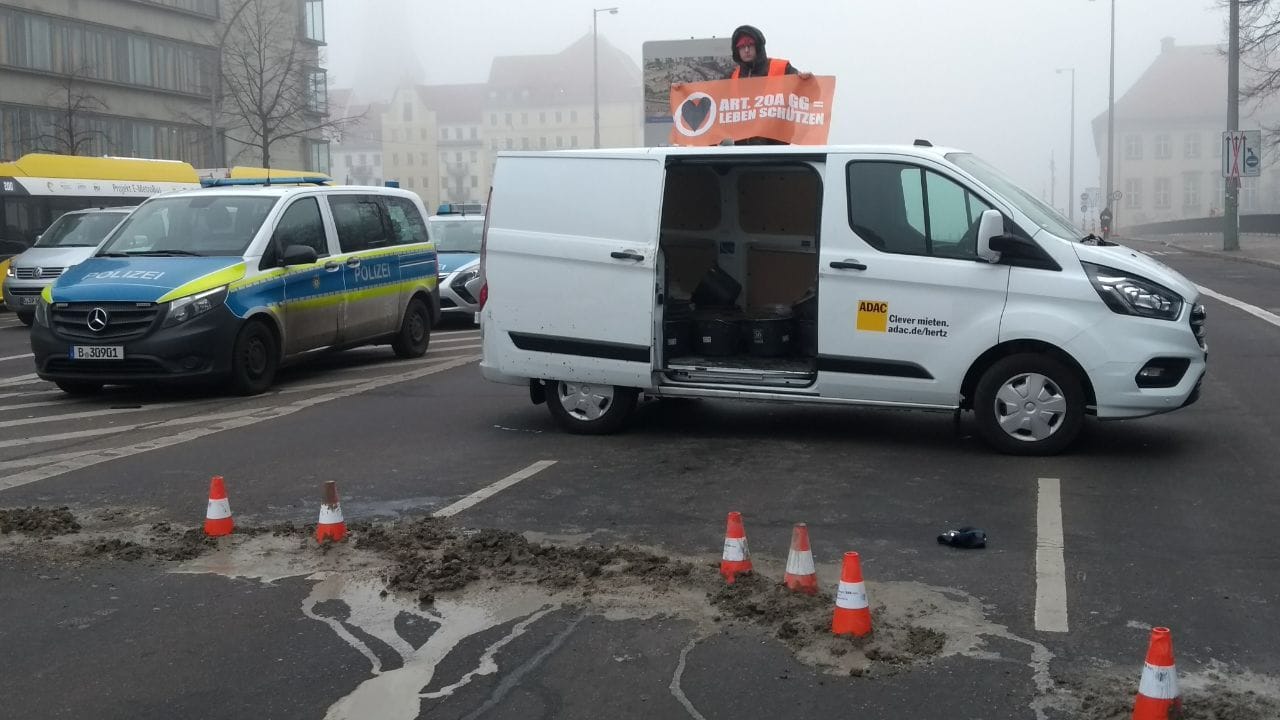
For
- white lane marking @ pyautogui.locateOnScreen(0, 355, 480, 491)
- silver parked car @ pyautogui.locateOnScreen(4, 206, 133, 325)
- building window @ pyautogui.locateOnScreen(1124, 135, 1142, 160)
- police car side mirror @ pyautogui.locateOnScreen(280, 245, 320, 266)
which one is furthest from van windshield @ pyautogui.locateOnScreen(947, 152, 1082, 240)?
building window @ pyautogui.locateOnScreen(1124, 135, 1142, 160)

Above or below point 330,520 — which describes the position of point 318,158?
above

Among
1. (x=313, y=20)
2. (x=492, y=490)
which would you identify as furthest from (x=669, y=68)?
(x=313, y=20)

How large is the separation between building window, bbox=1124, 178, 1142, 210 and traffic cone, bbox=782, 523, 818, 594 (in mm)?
107984

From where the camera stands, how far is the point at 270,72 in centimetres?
5991

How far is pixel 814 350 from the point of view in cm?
897

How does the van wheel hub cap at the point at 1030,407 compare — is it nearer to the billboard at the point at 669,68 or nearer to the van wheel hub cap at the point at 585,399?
the van wheel hub cap at the point at 585,399

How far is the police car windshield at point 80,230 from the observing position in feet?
72.2

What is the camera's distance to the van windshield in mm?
8469

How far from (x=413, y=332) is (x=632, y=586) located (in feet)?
32.6

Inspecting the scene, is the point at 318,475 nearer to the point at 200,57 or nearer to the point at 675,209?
the point at 675,209

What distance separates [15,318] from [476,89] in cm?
11953

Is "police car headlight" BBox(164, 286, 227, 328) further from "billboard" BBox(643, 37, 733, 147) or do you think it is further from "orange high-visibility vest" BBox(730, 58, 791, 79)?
"billboard" BBox(643, 37, 733, 147)

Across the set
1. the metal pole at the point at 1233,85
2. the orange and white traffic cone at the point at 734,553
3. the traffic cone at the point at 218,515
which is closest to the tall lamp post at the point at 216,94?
the metal pole at the point at 1233,85

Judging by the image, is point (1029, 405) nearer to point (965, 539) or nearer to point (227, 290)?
point (965, 539)
